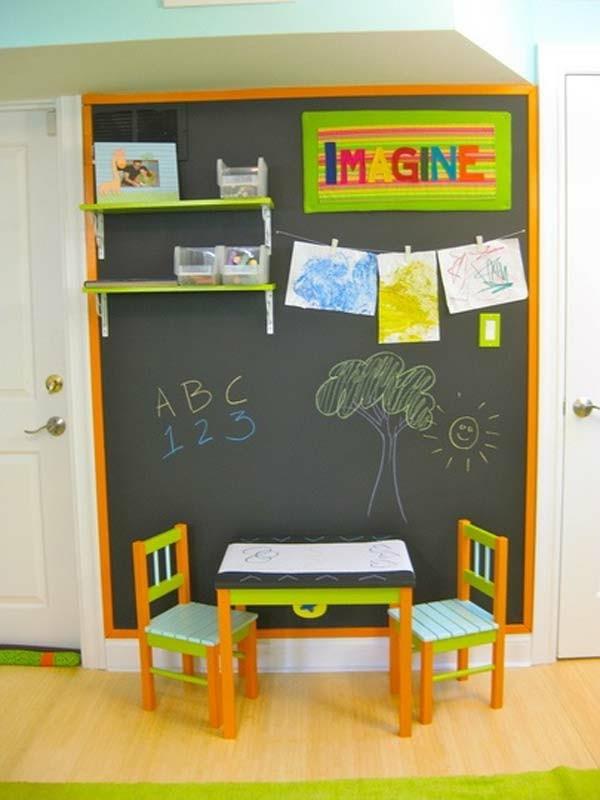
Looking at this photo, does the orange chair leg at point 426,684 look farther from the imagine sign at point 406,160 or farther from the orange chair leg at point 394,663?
the imagine sign at point 406,160

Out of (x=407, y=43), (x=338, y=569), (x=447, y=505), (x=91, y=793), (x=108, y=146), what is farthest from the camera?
(x=447, y=505)

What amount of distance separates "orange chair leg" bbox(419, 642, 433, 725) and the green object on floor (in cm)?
129

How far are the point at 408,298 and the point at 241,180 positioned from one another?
0.70 meters

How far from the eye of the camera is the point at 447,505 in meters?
2.43

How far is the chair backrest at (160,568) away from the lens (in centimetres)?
220

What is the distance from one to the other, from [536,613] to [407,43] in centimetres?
199

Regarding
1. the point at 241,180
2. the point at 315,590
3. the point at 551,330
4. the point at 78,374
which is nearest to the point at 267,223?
the point at 241,180

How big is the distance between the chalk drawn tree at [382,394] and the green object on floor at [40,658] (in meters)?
1.33

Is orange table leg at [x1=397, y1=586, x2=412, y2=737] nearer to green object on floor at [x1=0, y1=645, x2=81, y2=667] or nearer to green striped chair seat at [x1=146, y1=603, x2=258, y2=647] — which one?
green striped chair seat at [x1=146, y1=603, x2=258, y2=647]

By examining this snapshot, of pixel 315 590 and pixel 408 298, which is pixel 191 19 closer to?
pixel 408 298

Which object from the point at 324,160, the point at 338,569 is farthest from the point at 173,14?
the point at 338,569

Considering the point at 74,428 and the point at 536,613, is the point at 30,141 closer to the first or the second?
the point at 74,428

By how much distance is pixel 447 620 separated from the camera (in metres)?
2.19

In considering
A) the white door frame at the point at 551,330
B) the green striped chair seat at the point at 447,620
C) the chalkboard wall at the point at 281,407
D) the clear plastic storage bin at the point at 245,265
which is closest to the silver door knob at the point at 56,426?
the chalkboard wall at the point at 281,407
